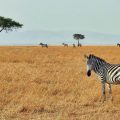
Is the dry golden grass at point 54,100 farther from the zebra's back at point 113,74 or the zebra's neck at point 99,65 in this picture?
the zebra's neck at point 99,65

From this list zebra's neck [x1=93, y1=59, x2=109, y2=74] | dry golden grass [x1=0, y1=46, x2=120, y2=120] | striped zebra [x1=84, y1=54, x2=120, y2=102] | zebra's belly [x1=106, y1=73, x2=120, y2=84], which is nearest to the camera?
dry golden grass [x1=0, y1=46, x2=120, y2=120]

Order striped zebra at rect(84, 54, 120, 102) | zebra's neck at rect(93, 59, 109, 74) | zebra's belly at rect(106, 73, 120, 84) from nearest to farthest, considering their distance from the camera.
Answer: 1. zebra's belly at rect(106, 73, 120, 84)
2. striped zebra at rect(84, 54, 120, 102)
3. zebra's neck at rect(93, 59, 109, 74)

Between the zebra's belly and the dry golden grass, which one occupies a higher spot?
the zebra's belly

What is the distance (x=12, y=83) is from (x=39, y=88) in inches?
57.1

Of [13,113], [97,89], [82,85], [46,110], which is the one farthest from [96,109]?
[82,85]

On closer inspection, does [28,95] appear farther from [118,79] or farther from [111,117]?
[111,117]

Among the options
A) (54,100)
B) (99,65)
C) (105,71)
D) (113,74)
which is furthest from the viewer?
(99,65)

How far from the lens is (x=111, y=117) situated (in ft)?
31.1

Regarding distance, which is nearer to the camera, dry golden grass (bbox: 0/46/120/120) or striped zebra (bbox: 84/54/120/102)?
dry golden grass (bbox: 0/46/120/120)

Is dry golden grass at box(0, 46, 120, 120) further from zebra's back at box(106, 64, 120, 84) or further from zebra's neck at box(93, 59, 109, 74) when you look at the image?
zebra's neck at box(93, 59, 109, 74)

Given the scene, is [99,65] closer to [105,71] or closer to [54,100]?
[105,71]
